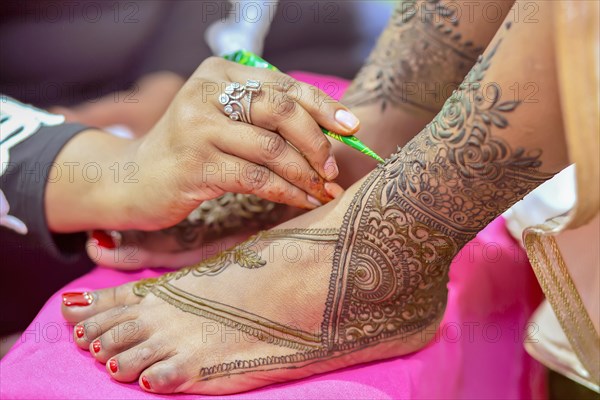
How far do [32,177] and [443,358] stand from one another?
658 millimetres

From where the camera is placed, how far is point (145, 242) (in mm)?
996

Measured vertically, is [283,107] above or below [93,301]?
above

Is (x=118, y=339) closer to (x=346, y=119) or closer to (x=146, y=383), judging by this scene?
(x=146, y=383)

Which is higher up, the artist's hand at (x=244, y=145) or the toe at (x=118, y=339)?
the artist's hand at (x=244, y=145)

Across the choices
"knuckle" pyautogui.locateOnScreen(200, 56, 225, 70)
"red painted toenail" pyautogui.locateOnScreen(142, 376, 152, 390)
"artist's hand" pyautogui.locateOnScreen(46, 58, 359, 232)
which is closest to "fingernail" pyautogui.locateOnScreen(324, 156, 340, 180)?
"artist's hand" pyautogui.locateOnScreen(46, 58, 359, 232)

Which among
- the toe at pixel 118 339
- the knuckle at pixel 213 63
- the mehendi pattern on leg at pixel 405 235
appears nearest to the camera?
the mehendi pattern on leg at pixel 405 235

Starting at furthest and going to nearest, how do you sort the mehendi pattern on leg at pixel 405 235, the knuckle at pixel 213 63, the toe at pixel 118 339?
1. the knuckle at pixel 213 63
2. the toe at pixel 118 339
3. the mehendi pattern on leg at pixel 405 235

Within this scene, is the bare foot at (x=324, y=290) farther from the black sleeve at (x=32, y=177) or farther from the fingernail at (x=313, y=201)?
the black sleeve at (x=32, y=177)

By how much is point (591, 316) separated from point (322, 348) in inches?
14.2

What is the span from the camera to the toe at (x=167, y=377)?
77cm

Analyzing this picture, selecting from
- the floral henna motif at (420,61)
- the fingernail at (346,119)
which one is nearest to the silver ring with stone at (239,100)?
the fingernail at (346,119)

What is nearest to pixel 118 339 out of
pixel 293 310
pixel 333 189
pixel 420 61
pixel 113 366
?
pixel 113 366

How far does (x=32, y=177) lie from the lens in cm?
97

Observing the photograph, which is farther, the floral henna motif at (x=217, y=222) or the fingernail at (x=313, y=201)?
the floral henna motif at (x=217, y=222)
